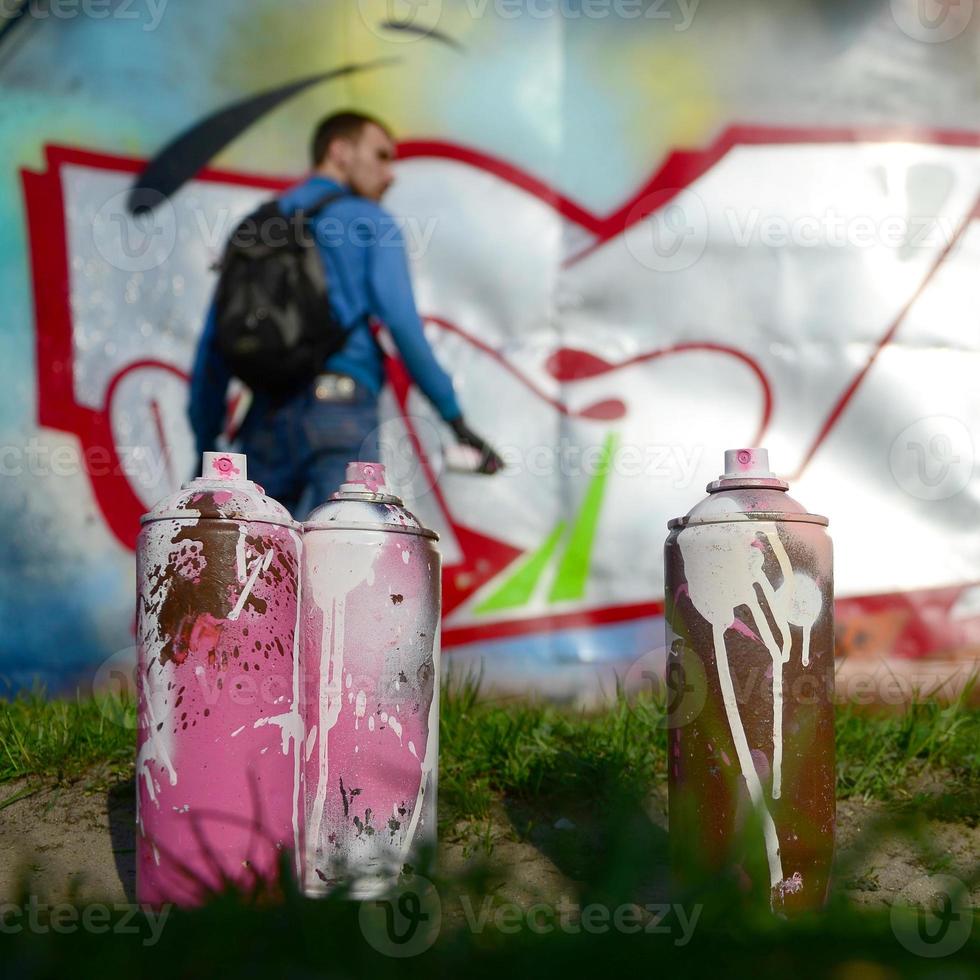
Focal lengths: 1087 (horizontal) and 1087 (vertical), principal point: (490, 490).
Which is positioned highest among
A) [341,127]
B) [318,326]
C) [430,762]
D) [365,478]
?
[341,127]

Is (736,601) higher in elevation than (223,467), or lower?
lower

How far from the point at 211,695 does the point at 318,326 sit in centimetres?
261

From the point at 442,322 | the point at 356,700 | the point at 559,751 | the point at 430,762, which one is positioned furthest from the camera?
the point at 442,322

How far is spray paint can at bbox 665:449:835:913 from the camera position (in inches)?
86.4

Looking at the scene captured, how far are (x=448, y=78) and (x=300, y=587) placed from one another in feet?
9.86

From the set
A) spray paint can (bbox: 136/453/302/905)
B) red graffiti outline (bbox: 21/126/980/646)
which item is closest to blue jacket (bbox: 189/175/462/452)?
red graffiti outline (bbox: 21/126/980/646)

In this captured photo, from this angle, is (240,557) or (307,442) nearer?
(240,557)

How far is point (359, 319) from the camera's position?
4523 mm

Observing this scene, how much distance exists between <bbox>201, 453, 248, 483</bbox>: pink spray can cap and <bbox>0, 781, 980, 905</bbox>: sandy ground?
92 cm

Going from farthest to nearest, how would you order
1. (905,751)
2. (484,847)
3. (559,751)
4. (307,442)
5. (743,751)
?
(307,442)
(905,751)
(559,751)
(484,847)
(743,751)

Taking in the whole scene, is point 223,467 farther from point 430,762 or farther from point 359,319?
point 359,319

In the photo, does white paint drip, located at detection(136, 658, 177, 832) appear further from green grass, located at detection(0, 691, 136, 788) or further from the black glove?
the black glove

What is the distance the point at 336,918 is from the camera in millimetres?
1185

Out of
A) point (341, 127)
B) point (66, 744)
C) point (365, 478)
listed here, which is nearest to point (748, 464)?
point (365, 478)
